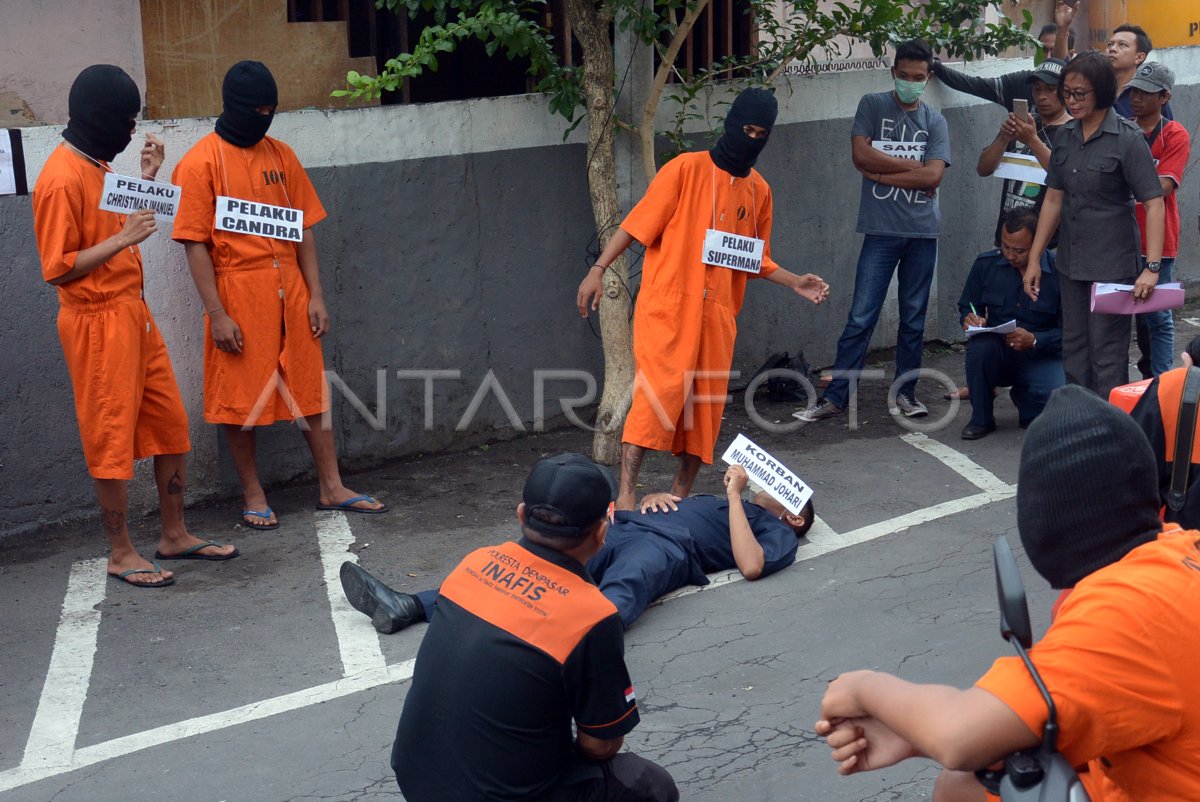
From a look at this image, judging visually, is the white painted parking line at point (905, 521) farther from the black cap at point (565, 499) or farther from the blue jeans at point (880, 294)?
the black cap at point (565, 499)

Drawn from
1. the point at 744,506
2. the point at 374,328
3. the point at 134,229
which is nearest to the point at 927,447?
the point at 744,506

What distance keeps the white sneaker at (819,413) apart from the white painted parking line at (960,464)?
51 cm

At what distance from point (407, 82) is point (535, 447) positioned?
2.22 meters

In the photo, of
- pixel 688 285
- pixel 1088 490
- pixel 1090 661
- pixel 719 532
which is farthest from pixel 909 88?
pixel 1090 661

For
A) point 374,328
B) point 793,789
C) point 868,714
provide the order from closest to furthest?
point 868,714, point 793,789, point 374,328

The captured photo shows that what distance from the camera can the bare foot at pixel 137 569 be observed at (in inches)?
219

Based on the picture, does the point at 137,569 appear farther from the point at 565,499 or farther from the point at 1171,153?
the point at 1171,153

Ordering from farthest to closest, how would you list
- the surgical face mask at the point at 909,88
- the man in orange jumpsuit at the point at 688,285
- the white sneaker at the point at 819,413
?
the white sneaker at the point at 819,413 < the surgical face mask at the point at 909,88 < the man in orange jumpsuit at the point at 688,285

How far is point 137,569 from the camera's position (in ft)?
18.4

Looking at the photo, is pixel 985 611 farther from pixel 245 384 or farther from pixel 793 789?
pixel 245 384

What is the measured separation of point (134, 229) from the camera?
209 inches

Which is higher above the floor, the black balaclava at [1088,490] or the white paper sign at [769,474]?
the black balaclava at [1088,490]

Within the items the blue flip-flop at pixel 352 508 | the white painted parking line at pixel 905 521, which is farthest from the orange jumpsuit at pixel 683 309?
the blue flip-flop at pixel 352 508

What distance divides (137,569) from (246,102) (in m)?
2.10
